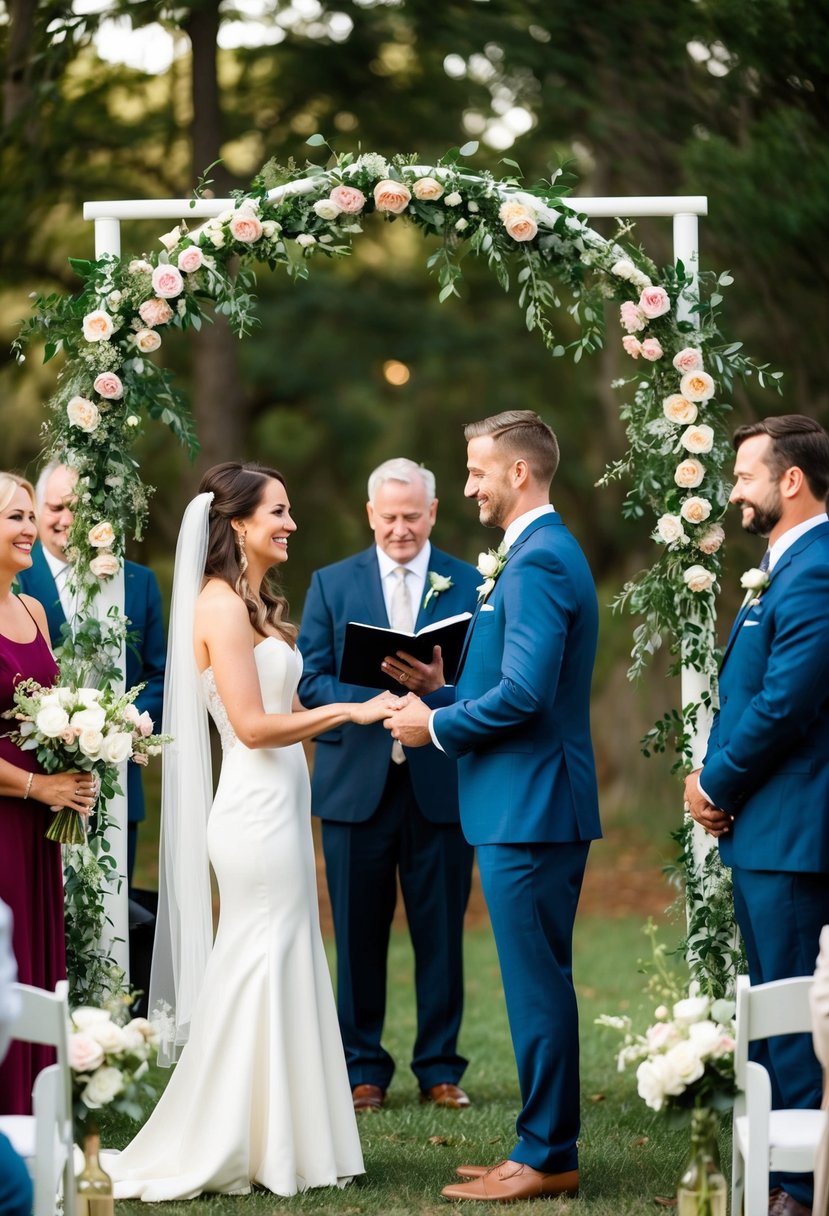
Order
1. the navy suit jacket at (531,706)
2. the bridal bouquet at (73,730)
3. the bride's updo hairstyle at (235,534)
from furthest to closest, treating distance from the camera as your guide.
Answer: the bride's updo hairstyle at (235,534) → the bridal bouquet at (73,730) → the navy suit jacket at (531,706)

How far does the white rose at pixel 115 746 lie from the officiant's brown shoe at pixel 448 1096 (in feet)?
7.67

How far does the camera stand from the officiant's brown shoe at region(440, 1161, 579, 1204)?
15.9 ft

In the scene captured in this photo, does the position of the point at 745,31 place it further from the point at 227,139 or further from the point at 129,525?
the point at 227,139

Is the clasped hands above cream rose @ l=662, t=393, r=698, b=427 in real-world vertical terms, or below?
below

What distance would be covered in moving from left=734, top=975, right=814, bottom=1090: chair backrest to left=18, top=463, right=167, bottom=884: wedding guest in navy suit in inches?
120

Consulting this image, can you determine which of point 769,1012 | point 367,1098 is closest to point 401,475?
point 367,1098

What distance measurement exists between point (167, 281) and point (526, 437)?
152 cm

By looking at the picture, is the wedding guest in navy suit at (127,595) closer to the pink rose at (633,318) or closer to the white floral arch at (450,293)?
the white floral arch at (450,293)

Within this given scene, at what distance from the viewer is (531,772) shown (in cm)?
495

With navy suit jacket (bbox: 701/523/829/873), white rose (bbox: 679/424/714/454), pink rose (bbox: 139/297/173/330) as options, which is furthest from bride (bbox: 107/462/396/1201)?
white rose (bbox: 679/424/714/454)

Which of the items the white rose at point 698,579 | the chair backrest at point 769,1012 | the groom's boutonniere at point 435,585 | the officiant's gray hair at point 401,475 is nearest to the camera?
A: the chair backrest at point 769,1012

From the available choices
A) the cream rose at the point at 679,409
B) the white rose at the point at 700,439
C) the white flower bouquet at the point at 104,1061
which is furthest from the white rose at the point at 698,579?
the white flower bouquet at the point at 104,1061

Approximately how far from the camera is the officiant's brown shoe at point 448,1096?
6414 mm

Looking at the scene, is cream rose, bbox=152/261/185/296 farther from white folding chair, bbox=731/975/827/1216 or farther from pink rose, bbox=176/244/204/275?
white folding chair, bbox=731/975/827/1216
